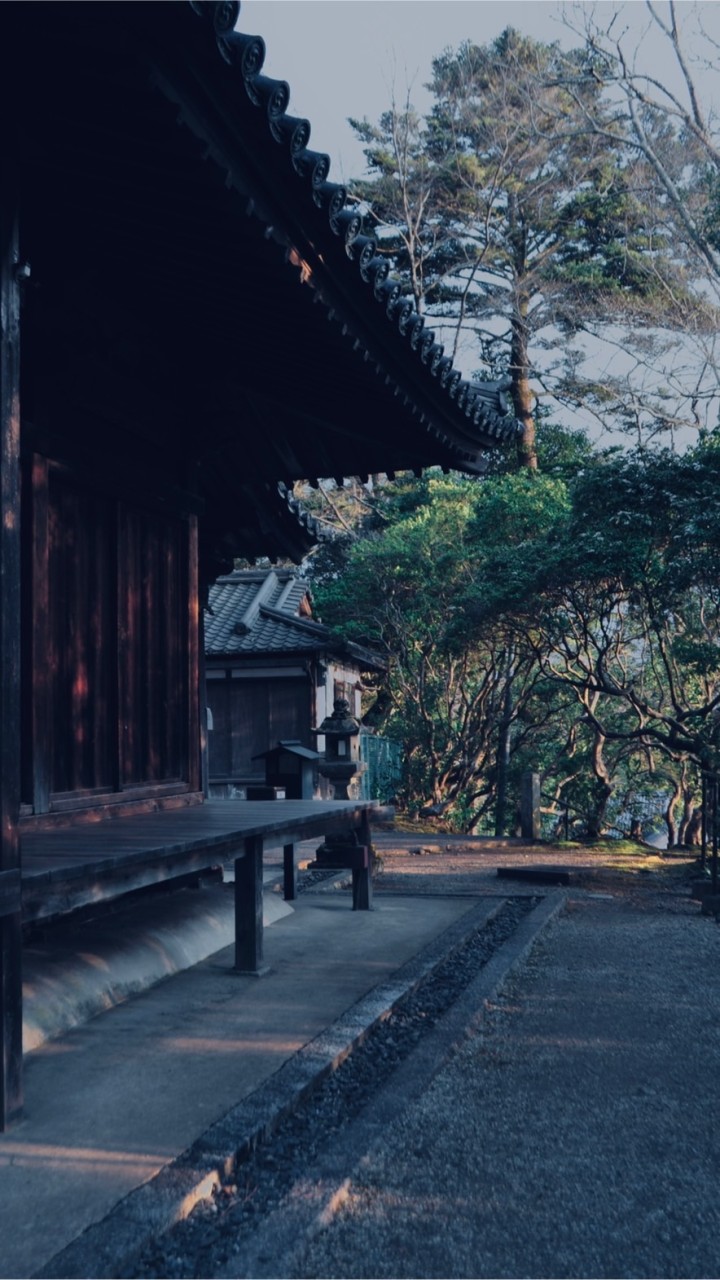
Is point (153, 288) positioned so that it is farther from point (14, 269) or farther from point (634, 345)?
point (634, 345)

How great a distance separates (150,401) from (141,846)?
3521 millimetres

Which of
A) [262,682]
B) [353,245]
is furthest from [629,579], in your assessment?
[262,682]

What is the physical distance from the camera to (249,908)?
249 inches

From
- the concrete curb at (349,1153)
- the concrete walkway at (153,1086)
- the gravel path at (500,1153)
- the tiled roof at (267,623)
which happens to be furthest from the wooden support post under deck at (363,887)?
the tiled roof at (267,623)

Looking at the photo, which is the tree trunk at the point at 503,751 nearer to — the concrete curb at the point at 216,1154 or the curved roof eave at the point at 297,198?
the concrete curb at the point at 216,1154

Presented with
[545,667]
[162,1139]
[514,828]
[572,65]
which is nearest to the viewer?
[162,1139]

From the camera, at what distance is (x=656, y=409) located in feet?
90.7

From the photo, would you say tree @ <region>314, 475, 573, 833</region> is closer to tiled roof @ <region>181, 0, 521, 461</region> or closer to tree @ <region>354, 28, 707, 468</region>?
tree @ <region>354, 28, 707, 468</region>

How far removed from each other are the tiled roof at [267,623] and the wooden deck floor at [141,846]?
14328mm

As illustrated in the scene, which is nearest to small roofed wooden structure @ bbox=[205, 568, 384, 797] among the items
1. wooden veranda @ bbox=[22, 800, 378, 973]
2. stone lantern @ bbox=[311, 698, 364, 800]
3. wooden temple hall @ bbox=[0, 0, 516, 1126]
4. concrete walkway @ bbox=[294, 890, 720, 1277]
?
stone lantern @ bbox=[311, 698, 364, 800]

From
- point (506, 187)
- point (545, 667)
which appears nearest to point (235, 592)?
point (545, 667)

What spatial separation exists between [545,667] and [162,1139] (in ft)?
45.0

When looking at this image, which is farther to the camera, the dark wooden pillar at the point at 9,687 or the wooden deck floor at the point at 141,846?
the wooden deck floor at the point at 141,846

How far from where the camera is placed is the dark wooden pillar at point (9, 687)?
3.65 meters
